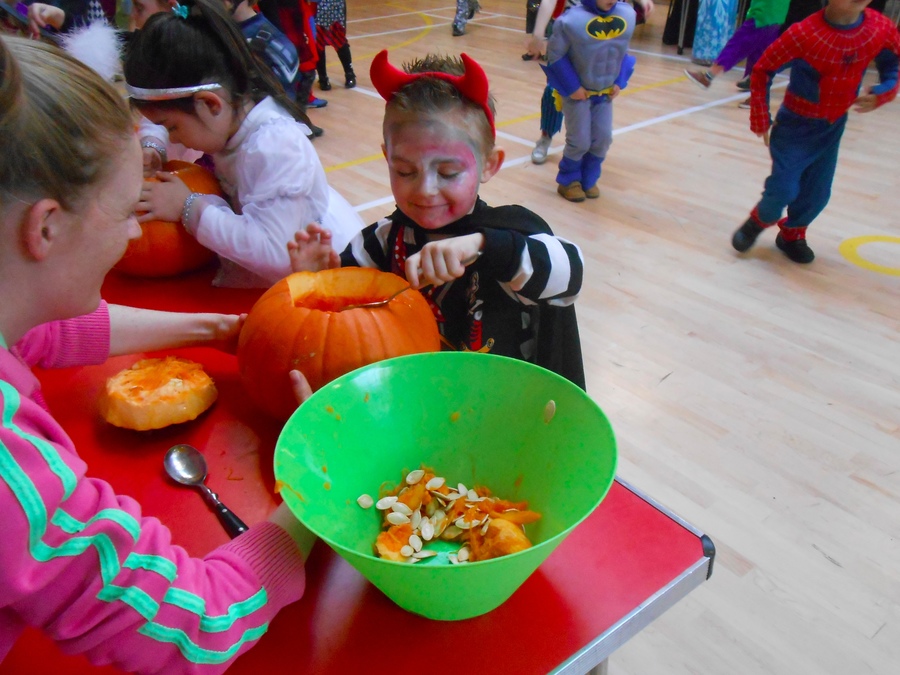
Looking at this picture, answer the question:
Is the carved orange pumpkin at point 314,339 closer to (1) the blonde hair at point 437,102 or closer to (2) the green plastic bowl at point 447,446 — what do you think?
(2) the green plastic bowl at point 447,446

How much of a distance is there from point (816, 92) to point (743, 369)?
0.98 m

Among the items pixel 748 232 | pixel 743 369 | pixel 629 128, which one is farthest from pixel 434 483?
pixel 629 128

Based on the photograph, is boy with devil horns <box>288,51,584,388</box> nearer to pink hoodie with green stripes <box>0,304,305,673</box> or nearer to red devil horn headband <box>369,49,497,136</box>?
red devil horn headband <box>369,49,497,136</box>

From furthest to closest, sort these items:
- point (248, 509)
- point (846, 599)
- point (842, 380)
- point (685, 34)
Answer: point (685, 34), point (842, 380), point (846, 599), point (248, 509)

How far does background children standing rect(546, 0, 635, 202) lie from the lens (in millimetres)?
2824

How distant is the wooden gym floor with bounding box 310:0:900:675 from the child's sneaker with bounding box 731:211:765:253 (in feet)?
0.17

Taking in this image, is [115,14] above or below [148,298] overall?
above

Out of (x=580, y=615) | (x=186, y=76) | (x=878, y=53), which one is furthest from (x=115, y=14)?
(x=580, y=615)

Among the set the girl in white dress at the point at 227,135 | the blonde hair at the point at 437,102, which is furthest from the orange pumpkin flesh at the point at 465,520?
the girl in white dress at the point at 227,135

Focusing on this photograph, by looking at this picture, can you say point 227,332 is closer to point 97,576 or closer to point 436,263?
point 436,263

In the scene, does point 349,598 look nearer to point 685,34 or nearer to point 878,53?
point 878,53

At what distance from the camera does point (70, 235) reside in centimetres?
56

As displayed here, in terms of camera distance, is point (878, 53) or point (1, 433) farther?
point (878, 53)

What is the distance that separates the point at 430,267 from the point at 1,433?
20.3 inches
